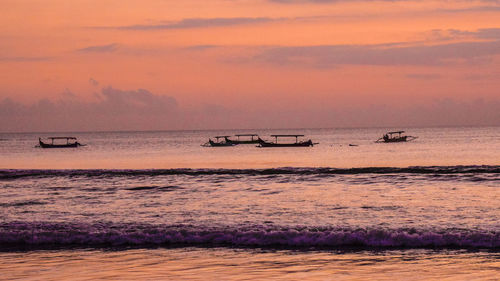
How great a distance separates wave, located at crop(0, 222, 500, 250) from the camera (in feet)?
52.0

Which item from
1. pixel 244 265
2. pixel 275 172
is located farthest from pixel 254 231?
pixel 275 172

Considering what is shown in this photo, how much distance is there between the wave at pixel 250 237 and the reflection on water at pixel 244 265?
3.15ft

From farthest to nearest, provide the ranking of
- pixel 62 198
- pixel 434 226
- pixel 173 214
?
pixel 62 198, pixel 173 214, pixel 434 226

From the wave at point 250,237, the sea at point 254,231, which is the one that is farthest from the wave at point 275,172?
the wave at point 250,237

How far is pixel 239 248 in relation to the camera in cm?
1576

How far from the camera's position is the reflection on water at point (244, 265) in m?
12.5

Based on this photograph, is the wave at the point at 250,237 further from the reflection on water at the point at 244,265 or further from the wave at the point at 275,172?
the wave at the point at 275,172

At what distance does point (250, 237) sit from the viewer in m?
16.7

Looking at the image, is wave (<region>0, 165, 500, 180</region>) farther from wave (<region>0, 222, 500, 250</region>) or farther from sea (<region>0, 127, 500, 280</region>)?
wave (<region>0, 222, 500, 250</region>)

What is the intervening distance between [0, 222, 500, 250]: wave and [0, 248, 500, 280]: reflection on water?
959 millimetres

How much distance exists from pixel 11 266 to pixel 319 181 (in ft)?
73.7

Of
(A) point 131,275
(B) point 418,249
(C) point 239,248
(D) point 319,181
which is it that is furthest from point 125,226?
(D) point 319,181

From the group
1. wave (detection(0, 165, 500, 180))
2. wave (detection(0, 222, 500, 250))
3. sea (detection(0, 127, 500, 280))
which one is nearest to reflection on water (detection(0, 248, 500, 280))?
sea (detection(0, 127, 500, 280))

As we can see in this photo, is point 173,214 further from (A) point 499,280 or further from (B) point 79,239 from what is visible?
(A) point 499,280
